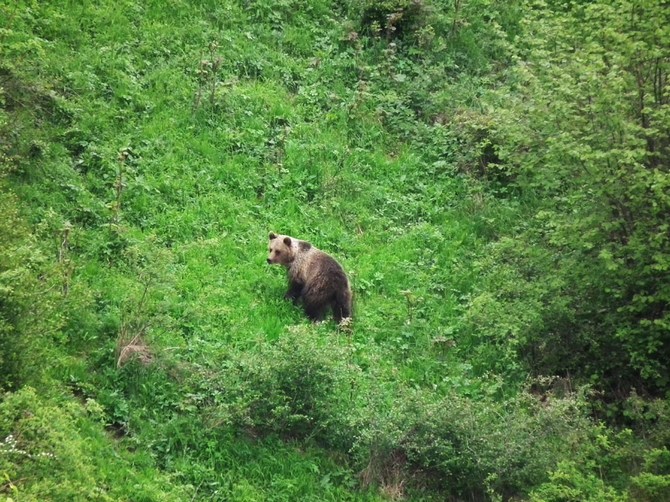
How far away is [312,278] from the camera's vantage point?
42.7 feet

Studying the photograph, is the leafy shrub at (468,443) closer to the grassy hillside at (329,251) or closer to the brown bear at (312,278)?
the grassy hillside at (329,251)

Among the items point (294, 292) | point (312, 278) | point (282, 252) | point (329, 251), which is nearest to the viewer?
point (312, 278)

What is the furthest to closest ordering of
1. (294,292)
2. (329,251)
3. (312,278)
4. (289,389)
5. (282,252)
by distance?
(329,251) → (282,252) → (294,292) → (312,278) → (289,389)

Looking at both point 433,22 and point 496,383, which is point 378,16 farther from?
point 496,383

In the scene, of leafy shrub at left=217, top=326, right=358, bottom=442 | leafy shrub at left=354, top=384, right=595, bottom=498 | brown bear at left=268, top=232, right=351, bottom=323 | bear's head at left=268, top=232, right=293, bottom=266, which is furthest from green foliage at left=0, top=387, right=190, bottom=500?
bear's head at left=268, top=232, right=293, bottom=266

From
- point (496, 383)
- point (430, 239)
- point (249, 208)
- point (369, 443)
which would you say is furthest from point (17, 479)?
point (430, 239)

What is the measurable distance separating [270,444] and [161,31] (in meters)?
9.72

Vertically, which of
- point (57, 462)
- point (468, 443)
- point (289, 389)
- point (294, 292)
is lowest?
point (468, 443)

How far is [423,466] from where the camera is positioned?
1070cm

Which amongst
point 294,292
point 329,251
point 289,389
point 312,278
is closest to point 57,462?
point 289,389

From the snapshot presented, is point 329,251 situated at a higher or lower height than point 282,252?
lower

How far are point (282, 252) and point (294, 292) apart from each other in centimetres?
62

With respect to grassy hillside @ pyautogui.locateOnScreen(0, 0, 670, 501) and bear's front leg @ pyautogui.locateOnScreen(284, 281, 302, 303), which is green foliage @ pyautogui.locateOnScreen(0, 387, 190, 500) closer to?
grassy hillside @ pyautogui.locateOnScreen(0, 0, 670, 501)

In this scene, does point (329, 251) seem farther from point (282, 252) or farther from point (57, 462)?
point (57, 462)
